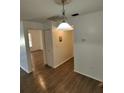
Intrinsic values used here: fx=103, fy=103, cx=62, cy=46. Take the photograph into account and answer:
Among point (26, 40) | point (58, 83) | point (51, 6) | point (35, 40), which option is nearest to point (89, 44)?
point (58, 83)

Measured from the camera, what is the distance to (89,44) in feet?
11.9

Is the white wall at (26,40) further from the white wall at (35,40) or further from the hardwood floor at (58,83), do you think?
the white wall at (35,40)

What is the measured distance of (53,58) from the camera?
15.5 ft

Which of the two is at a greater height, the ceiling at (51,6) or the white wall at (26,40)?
the ceiling at (51,6)

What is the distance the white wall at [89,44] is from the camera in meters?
3.32

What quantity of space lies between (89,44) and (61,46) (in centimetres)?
194

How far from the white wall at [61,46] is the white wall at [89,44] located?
1.02 metres

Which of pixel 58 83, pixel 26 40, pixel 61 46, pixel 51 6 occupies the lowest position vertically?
pixel 58 83

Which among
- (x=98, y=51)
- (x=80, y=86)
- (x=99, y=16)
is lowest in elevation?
(x=80, y=86)

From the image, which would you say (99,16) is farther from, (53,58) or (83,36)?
(53,58)

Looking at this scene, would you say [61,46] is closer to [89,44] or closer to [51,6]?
[89,44]

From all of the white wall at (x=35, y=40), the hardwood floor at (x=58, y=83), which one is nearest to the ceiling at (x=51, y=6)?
the hardwood floor at (x=58, y=83)
